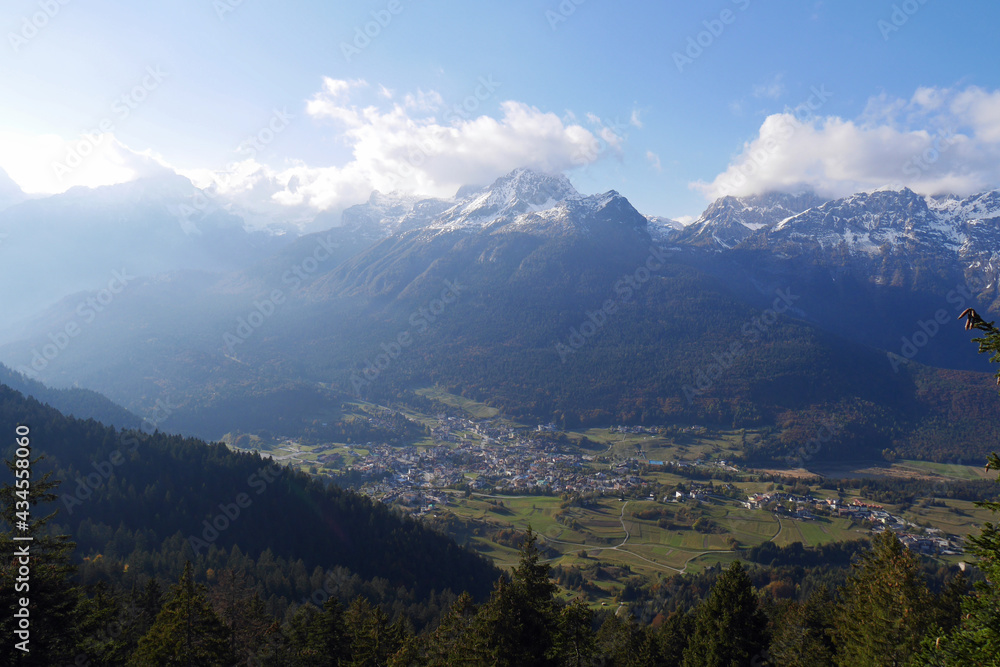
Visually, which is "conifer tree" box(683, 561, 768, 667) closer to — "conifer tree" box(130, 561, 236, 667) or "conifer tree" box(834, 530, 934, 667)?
"conifer tree" box(834, 530, 934, 667)

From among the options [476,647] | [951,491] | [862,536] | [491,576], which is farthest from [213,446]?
[951,491]

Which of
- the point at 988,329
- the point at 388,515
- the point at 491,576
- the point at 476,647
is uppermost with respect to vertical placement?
the point at 988,329

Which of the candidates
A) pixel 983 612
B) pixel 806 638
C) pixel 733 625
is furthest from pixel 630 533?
pixel 983 612

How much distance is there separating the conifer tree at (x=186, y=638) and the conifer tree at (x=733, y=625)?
1926 centimetres

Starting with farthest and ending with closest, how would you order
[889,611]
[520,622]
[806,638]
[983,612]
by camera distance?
[806,638], [889,611], [520,622], [983,612]

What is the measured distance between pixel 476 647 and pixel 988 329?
15747mm

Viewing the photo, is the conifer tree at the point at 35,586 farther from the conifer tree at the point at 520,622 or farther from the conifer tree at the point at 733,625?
the conifer tree at the point at 733,625

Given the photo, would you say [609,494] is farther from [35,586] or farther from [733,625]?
[35,586]

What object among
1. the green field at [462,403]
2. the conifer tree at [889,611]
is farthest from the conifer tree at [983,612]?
the green field at [462,403]

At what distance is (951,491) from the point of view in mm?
108188

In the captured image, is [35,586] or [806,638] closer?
[35,586]

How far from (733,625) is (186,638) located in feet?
69.3

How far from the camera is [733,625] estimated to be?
766 inches

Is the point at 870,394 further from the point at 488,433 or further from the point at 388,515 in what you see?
the point at 388,515
